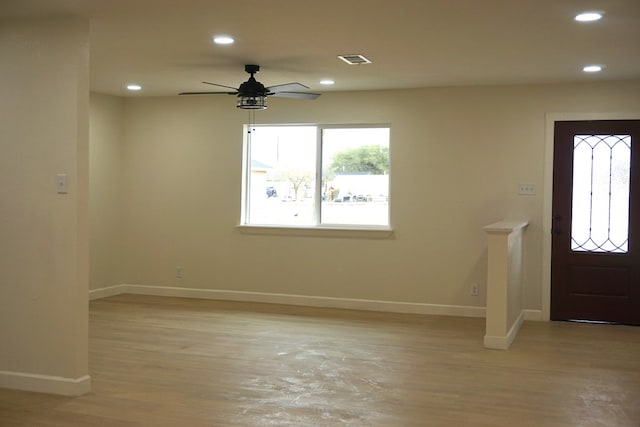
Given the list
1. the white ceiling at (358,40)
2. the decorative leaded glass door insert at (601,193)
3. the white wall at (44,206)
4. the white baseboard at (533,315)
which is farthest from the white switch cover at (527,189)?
the white wall at (44,206)

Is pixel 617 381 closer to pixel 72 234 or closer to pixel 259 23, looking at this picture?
pixel 259 23

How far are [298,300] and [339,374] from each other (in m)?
2.84

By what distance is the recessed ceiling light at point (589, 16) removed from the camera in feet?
13.4

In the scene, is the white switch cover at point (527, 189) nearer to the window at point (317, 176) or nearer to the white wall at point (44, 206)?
the window at point (317, 176)

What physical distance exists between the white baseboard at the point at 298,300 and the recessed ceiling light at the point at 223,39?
343cm

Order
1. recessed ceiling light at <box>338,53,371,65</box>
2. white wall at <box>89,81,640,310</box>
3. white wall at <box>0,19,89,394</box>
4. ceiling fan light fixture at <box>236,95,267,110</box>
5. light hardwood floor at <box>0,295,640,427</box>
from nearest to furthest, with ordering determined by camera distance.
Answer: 1. light hardwood floor at <box>0,295,640,427</box>
2. white wall at <box>0,19,89,394</box>
3. recessed ceiling light at <box>338,53,371,65</box>
4. ceiling fan light fixture at <box>236,95,267,110</box>
5. white wall at <box>89,81,640,310</box>

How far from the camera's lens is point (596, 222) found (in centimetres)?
666

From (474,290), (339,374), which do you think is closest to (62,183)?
(339,374)

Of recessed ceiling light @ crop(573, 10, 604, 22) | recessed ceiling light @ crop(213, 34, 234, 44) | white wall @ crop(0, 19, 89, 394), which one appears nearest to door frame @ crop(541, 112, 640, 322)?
recessed ceiling light @ crop(573, 10, 604, 22)

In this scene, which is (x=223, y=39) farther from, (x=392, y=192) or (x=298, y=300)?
(x=298, y=300)

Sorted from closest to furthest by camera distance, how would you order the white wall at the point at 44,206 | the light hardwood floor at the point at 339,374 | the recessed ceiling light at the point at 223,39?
the light hardwood floor at the point at 339,374, the white wall at the point at 44,206, the recessed ceiling light at the point at 223,39

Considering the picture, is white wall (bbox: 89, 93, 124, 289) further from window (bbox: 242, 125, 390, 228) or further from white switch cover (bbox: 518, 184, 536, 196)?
white switch cover (bbox: 518, 184, 536, 196)

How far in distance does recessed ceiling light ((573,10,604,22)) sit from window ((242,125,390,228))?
3276mm

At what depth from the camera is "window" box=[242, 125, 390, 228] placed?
7457mm
